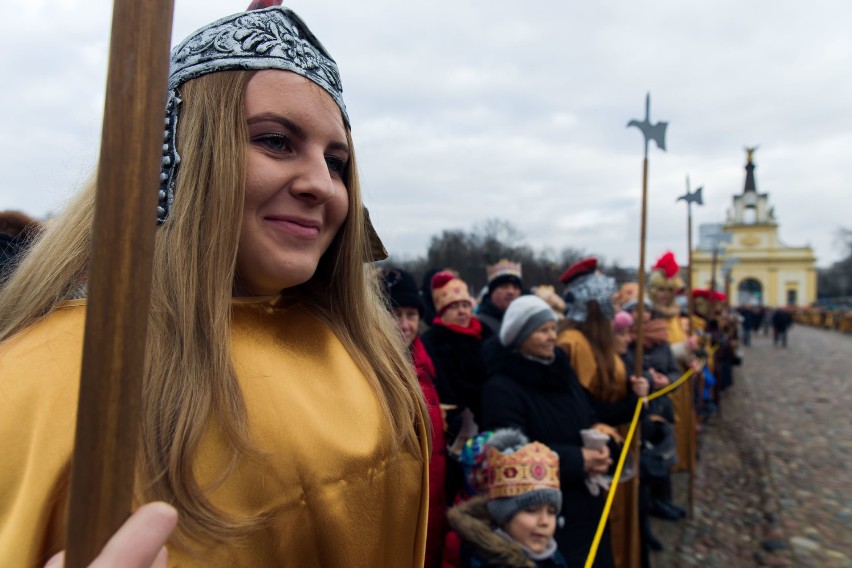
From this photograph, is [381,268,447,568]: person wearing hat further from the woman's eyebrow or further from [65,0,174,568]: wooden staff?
[65,0,174,568]: wooden staff

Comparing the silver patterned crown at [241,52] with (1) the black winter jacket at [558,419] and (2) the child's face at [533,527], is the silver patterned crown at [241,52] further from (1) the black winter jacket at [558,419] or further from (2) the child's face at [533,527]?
(1) the black winter jacket at [558,419]

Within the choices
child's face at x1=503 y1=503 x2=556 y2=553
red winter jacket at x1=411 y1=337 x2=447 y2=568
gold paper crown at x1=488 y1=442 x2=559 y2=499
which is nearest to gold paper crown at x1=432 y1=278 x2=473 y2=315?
red winter jacket at x1=411 y1=337 x2=447 y2=568

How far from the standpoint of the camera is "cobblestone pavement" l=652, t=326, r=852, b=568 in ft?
16.1

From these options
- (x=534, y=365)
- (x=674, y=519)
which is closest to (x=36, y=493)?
(x=534, y=365)

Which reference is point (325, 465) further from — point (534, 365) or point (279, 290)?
point (534, 365)

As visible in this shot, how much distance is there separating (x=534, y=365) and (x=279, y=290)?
210 centimetres

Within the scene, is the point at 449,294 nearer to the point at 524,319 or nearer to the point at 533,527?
the point at 524,319

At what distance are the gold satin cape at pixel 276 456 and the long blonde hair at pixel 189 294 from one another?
0.13 feet

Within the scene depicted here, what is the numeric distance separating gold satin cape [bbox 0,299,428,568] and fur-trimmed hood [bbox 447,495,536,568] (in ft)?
3.51

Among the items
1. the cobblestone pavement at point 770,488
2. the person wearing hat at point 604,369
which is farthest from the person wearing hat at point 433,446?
the cobblestone pavement at point 770,488

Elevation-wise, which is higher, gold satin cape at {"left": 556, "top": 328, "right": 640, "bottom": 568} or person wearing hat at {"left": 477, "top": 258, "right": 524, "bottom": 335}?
person wearing hat at {"left": 477, "top": 258, "right": 524, "bottom": 335}

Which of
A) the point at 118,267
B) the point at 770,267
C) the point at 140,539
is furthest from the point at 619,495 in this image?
the point at 770,267

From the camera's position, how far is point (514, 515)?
2.44 meters

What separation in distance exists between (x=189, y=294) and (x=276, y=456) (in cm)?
33
